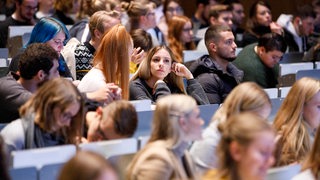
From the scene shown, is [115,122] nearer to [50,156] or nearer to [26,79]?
[50,156]

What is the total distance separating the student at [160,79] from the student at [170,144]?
5.20ft

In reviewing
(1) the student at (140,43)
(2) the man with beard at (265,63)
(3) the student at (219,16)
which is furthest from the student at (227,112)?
(3) the student at (219,16)

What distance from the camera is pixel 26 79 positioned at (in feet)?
14.6

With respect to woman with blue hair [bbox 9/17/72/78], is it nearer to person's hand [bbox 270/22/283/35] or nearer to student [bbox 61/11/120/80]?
student [bbox 61/11/120/80]

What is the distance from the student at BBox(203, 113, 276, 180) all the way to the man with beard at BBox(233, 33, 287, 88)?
130 inches

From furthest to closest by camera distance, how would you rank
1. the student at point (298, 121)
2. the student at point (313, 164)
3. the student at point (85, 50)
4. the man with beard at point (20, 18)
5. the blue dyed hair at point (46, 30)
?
the man with beard at point (20, 18), the student at point (85, 50), the blue dyed hair at point (46, 30), the student at point (298, 121), the student at point (313, 164)

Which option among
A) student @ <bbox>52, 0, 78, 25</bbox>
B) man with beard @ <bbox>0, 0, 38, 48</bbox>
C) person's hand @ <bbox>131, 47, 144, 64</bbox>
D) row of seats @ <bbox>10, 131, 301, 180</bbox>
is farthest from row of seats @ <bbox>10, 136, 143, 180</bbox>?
student @ <bbox>52, 0, 78, 25</bbox>

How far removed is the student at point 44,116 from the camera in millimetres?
3711

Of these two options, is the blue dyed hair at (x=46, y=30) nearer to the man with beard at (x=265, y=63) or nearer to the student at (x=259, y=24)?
the man with beard at (x=265, y=63)

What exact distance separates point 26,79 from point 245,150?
170cm

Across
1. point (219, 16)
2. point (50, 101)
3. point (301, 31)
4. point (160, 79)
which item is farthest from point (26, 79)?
point (301, 31)

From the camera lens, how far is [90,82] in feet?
15.9

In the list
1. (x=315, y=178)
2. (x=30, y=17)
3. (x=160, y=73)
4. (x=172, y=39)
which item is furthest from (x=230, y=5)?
(x=315, y=178)

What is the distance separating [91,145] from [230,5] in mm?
5733
